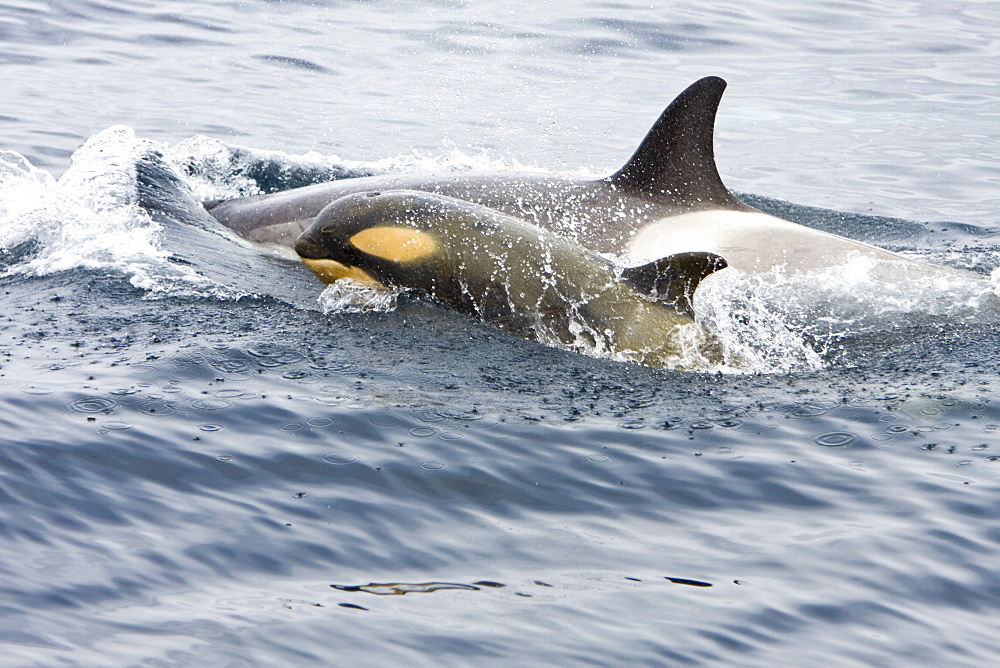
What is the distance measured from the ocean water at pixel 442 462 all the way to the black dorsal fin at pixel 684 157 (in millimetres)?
1389

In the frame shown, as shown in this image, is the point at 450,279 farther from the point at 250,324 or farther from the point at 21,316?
the point at 21,316

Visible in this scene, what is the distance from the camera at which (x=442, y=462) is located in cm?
641

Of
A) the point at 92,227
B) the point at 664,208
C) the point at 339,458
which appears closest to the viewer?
the point at 339,458

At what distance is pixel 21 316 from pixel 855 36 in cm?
2390

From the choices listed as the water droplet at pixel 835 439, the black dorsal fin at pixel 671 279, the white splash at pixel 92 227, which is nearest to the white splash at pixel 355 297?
the white splash at pixel 92 227

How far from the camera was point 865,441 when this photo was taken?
7.09 m

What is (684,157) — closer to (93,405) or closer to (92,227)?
(92,227)

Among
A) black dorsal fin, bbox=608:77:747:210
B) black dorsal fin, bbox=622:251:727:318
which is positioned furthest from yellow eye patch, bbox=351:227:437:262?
black dorsal fin, bbox=608:77:747:210

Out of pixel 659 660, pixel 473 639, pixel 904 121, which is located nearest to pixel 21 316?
pixel 473 639

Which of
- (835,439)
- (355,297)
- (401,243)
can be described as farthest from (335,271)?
(835,439)

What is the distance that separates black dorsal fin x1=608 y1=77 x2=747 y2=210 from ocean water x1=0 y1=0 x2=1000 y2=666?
4.56ft

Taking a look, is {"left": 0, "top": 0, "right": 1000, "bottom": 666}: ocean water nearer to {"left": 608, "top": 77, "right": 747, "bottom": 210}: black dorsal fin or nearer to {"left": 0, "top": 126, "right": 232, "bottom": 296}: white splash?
{"left": 0, "top": 126, "right": 232, "bottom": 296}: white splash

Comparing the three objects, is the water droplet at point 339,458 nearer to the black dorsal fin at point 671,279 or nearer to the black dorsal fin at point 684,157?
the black dorsal fin at point 671,279

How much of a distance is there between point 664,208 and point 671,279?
99.1 inches
